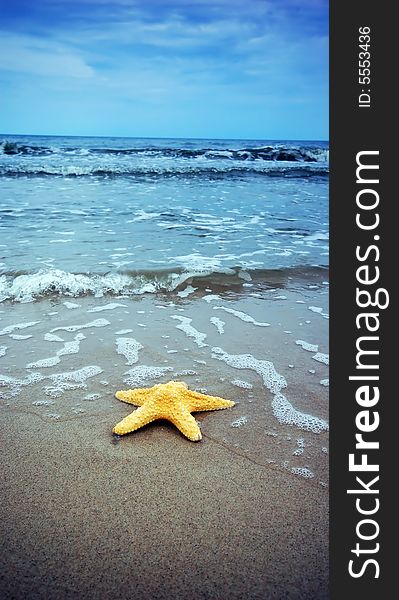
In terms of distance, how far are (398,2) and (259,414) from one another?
240 cm

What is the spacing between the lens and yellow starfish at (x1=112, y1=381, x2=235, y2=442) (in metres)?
2.80

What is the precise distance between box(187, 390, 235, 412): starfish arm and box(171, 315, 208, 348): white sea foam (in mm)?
1078

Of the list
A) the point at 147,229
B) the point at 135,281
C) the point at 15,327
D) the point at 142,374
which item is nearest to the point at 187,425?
the point at 142,374

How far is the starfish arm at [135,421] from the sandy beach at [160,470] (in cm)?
6

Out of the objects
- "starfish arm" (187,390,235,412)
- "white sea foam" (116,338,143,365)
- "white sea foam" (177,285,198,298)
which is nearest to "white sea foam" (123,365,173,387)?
"white sea foam" (116,338,143,365)

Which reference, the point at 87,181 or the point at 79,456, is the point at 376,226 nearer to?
the point at 79,456

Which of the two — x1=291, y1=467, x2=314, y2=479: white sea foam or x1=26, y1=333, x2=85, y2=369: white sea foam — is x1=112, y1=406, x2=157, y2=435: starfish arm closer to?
x1=291, y1=467, x2=314, y2=479: white sea foam

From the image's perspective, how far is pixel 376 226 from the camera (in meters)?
1.43

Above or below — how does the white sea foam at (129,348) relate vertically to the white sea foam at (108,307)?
below

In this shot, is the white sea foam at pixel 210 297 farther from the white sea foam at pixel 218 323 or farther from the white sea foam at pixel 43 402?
the white sea foam at pixel 43 402

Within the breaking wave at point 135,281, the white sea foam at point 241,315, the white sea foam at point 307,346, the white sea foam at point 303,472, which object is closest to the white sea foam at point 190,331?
the white sea foam at point 241,315

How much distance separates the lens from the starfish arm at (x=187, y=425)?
2760mm

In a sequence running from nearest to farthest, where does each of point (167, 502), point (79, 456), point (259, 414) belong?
point (167, 502), point (79, 456), point (259, 414)

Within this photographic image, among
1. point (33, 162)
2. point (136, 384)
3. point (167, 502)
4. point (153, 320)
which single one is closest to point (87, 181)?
point (33, 162)
